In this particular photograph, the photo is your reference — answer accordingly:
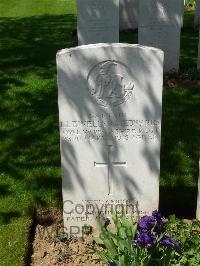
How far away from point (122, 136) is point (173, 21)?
552 centimetres

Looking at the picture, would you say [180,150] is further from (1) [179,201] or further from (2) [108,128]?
(2) [108,128]

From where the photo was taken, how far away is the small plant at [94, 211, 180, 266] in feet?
11.7

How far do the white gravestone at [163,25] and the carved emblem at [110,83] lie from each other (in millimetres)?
5279

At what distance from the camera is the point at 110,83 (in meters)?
4.20

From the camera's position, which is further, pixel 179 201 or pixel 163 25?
pixel 163 25

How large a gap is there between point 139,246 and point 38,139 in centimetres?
336

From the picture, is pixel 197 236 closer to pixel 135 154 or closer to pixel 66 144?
pixel 135 154

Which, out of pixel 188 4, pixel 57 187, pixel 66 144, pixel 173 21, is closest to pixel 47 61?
pixel 173 21

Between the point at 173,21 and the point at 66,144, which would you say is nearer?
the point at 66,144

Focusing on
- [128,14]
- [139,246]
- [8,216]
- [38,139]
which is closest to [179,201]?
[139,246]

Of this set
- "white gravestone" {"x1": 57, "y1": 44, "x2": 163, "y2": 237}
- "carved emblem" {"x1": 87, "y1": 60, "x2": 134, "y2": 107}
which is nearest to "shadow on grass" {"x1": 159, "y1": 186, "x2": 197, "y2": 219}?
"white gravestone" {"x1": 57, "y1": 44, "x2": 163, "y2": 237}

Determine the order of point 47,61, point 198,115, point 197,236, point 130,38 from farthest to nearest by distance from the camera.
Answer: point 130,38 < point 47,61 < point 198,115 < point 197,236

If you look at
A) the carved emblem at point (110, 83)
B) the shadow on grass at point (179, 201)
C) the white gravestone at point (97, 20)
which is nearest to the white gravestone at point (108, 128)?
the carved emblem at point (110, 83)

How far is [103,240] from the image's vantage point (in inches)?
152
